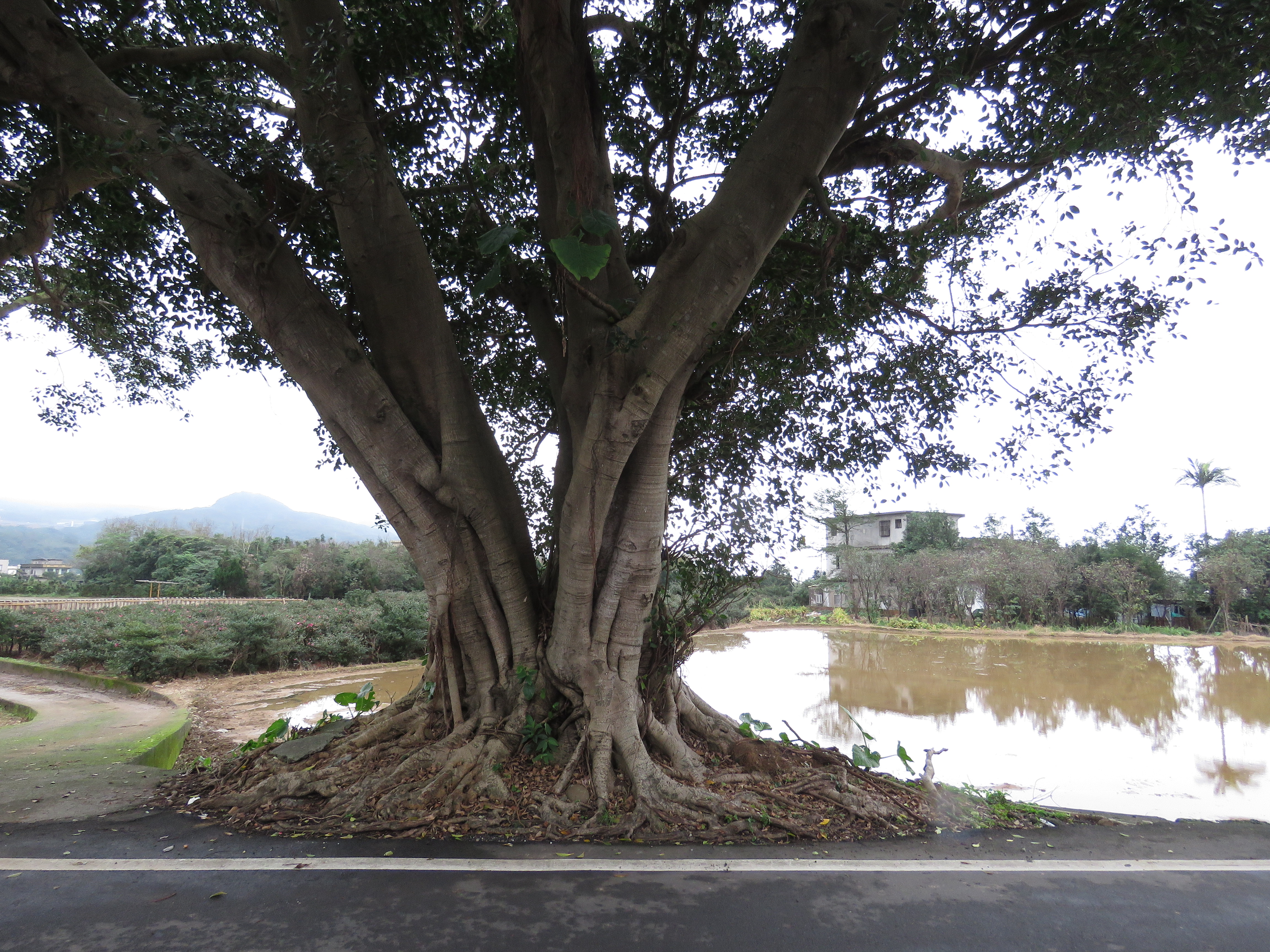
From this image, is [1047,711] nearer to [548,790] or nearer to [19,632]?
[548,790]

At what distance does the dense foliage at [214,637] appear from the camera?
502 inches

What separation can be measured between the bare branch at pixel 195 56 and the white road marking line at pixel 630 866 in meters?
5.08

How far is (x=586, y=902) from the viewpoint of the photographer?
114 inches

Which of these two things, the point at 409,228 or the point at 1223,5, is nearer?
the point at 1223,5

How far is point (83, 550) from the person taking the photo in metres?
33.9

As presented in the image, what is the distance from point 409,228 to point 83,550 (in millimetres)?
39565

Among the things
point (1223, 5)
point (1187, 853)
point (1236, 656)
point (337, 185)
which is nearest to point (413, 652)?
point (337, 185)

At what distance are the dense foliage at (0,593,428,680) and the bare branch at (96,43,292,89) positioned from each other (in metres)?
8.02

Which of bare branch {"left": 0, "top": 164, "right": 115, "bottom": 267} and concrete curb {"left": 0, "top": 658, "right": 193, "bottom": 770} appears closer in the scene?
bare branch {"left": 0, "top": 164, "right": 115, "bottom": 267}

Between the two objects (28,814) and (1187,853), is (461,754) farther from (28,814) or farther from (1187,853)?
(1187,853)

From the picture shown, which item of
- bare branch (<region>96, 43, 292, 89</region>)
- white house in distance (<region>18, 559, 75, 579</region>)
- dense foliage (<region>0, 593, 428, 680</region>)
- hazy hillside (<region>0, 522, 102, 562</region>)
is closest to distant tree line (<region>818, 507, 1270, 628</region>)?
dense foliage (<region>0, 593, 428, 680</region>)

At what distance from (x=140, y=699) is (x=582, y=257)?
1176 centimetres

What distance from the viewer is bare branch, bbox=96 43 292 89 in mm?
5039

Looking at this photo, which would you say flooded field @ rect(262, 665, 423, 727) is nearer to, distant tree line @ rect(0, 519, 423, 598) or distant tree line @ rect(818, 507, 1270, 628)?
distant tree line @ rect(0, 519, 423, 598)
